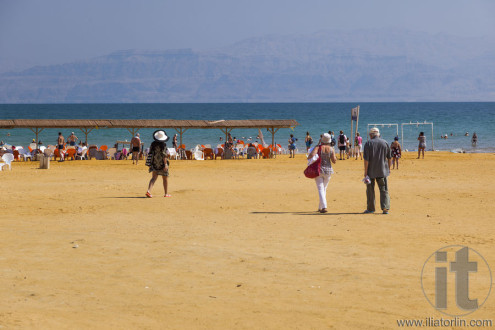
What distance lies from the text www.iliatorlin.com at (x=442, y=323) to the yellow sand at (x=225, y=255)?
0.11 m

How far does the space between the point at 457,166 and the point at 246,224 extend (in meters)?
16.9

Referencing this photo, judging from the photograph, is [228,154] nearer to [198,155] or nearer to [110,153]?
[198,155]

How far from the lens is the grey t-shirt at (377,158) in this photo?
36.3ft

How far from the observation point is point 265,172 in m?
22.5

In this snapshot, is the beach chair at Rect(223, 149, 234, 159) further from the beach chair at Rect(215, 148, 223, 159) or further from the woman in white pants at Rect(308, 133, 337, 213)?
the woman in white pants at Rect(308, 133, 337, 213)

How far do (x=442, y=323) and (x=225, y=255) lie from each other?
3.23 m

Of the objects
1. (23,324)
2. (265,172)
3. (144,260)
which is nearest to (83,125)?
(265,172)

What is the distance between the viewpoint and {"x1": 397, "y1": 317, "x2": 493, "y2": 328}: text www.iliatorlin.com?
533cm

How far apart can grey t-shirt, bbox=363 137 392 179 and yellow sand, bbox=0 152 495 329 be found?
2.64 feet

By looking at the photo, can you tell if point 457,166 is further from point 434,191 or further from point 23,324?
point 23,324

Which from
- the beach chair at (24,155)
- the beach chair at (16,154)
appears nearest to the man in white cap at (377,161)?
the beach chair at (16,154)

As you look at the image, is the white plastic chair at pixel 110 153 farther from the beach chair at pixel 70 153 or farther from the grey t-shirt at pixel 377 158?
the grey t-shirt at pixel 377 158

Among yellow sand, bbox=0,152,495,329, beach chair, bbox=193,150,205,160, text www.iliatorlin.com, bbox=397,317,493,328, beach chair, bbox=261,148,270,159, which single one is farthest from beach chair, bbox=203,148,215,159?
text www.iliatorlin.com, bbox=397,317,493,328

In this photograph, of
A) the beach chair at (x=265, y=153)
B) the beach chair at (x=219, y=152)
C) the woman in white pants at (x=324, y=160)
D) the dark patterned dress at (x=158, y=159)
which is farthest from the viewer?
the beach chair at (x=219, y=152)
